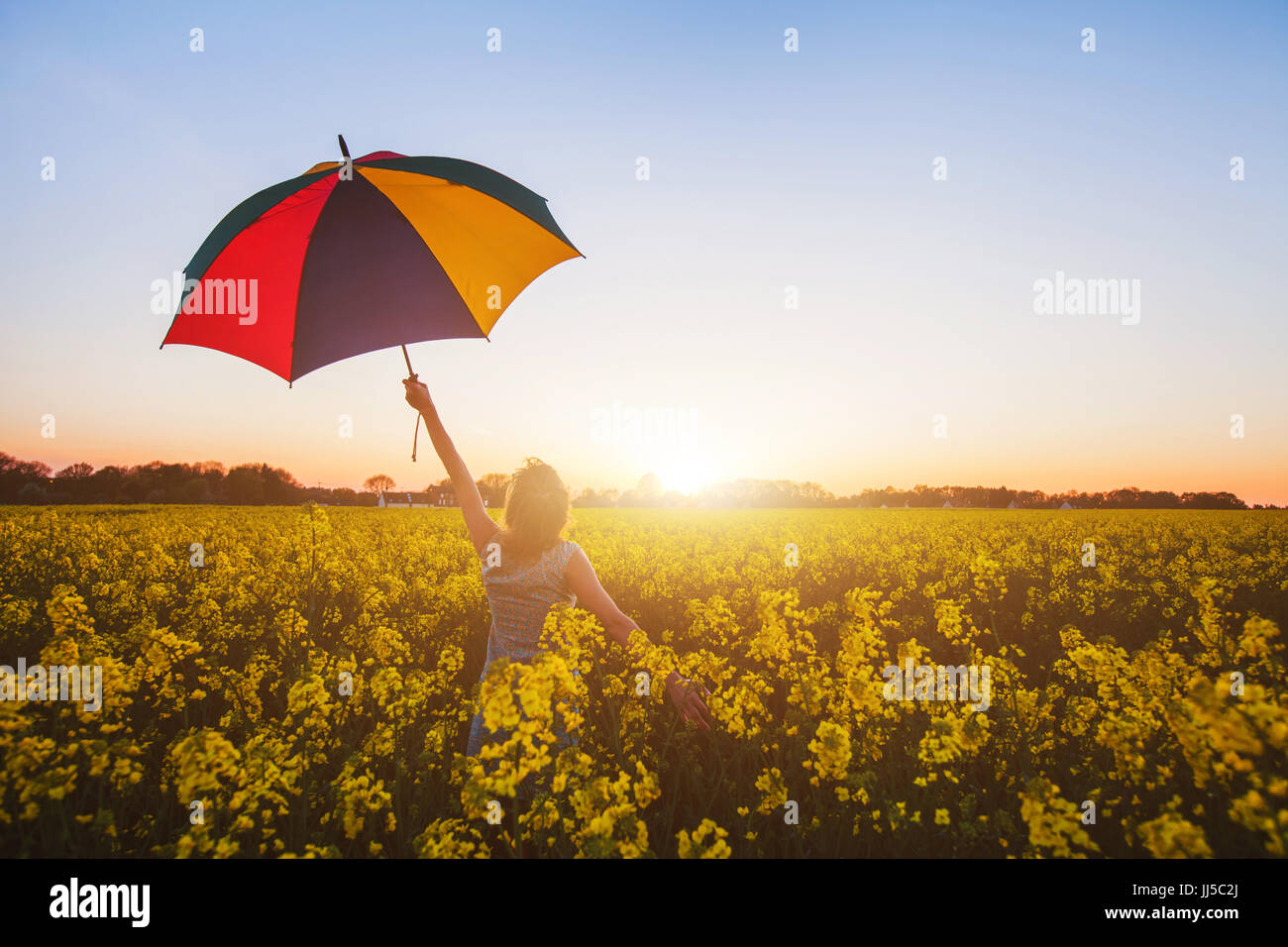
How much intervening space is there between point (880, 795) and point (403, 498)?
71.1 m

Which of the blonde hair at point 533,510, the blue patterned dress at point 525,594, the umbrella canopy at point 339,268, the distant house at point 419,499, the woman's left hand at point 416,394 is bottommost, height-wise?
the distant house at point 419,499

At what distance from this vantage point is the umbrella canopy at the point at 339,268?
3.22 m

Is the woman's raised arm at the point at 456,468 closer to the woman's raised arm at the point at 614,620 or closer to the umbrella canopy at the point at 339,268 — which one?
the umbrella canopy at the point at 339,268

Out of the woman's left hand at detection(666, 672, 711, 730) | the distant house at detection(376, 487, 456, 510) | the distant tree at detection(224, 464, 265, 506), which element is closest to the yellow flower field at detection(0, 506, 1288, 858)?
the woman's left hand at detection(666, 672, 711, 730)

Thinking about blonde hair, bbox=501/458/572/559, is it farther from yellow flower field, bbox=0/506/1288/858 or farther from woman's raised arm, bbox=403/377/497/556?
yellow flower field, bbox=0/506/1288/858

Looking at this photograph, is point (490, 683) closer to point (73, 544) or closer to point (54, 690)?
point (54, 690)

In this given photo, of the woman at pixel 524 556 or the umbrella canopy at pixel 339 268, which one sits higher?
the umbrella canopy at pixel 339 268

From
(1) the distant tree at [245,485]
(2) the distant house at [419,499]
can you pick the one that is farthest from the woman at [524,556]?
(1) the distant tree at [245,485]

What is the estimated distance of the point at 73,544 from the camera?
38.2ft

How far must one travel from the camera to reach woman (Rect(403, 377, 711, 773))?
11.6 feet

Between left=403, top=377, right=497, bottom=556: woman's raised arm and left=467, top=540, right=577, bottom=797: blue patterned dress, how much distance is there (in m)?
0.20

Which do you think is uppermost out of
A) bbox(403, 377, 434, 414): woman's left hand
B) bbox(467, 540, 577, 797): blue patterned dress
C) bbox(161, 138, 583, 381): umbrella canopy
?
bbox(161, 138, 583, 381): umbrella canopy

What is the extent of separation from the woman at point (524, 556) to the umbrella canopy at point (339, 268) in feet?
1.66
